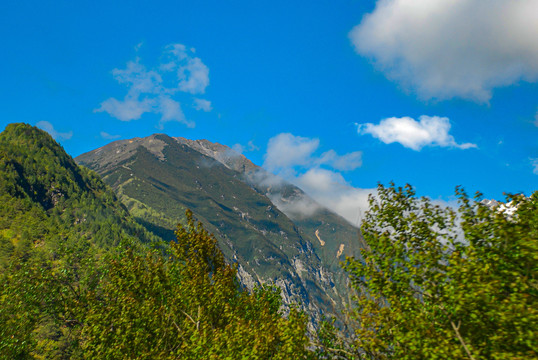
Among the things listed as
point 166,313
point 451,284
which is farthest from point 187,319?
point 451,284

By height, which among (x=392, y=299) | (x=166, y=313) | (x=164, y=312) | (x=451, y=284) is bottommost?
(x=166, y=313)

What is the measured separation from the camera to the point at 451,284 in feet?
40.0

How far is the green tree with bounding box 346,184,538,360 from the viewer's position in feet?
34.0

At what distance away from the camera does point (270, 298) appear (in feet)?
117

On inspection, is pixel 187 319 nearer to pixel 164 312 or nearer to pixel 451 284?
pixel 164 312

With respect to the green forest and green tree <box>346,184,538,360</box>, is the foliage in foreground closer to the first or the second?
the green forest

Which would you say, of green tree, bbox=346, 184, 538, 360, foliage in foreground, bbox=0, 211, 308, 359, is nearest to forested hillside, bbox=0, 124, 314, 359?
foliage in foreground, bbox=0, 211, 308, 359

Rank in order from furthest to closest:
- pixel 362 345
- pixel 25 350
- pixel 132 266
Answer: pixel 25 350 < pixel 132 266 < pixel 362 345

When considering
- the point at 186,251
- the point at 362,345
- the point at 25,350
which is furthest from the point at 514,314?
the point at 25,350

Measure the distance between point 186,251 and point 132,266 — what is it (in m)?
4.48

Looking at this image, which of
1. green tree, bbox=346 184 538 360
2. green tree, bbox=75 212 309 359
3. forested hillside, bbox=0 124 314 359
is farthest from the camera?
Result: forested hillside, bbox=0 124 314 359

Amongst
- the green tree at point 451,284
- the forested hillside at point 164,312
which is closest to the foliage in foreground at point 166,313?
the forested hillside at point 164,312

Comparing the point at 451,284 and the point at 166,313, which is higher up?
the point at 451,284

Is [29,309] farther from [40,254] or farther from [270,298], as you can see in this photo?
[40,254]
